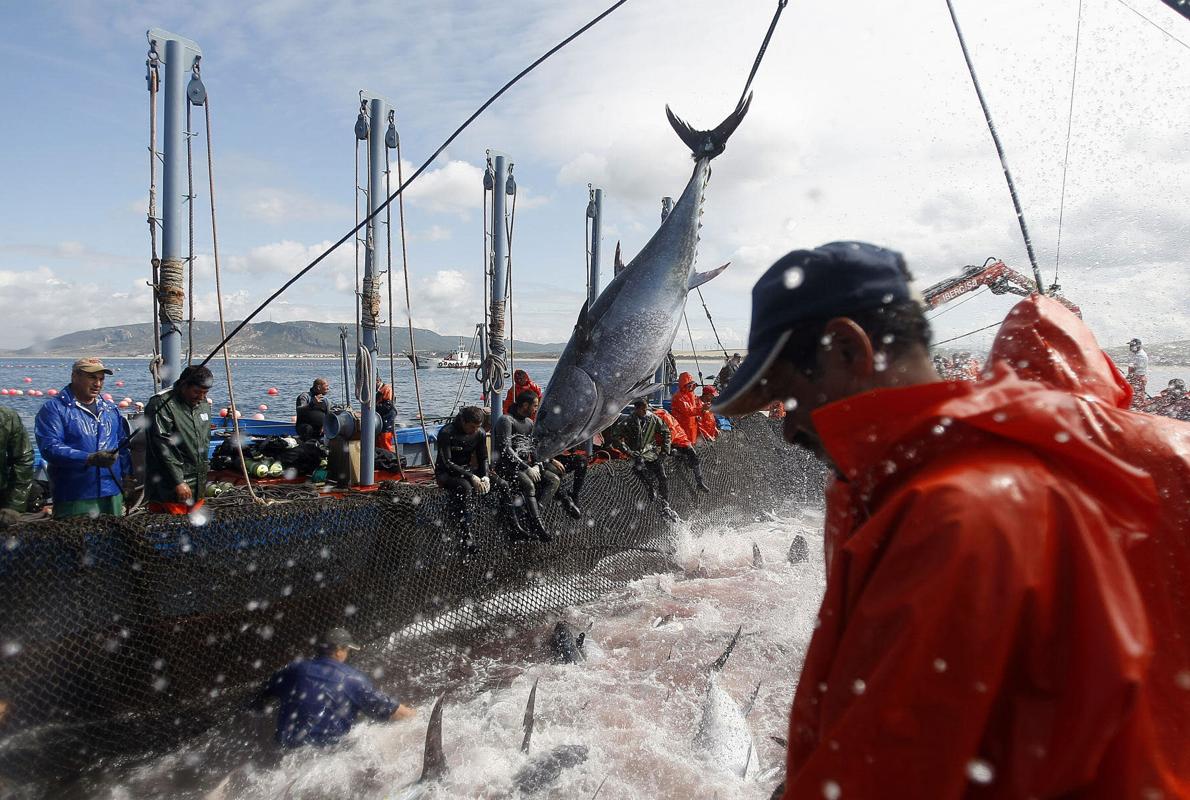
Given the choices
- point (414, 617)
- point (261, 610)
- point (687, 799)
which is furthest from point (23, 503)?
point (687, 799)

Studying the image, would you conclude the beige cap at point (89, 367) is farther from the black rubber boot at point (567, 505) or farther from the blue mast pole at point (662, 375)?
the blue mast pole at point (662, 375)

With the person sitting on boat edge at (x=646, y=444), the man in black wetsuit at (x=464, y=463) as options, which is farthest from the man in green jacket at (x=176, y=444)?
the person sitting on boat edge at (x=646, y=444)

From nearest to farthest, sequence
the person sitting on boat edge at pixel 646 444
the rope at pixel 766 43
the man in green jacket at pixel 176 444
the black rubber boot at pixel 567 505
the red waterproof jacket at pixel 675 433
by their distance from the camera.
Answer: the rope at pixel 766 43 < the man in green jacket at pixel 176 444 < the black rubber boot at pixel 567 505 < the person sitting on boat edge at pixel 646 444 < the red waterproof jacket at pixel 675 433

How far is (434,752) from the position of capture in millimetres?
4770

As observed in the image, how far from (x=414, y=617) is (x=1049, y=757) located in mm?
5932

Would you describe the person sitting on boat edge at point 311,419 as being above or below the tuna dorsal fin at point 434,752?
above

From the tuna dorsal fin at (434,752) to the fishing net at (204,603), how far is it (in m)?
1.33

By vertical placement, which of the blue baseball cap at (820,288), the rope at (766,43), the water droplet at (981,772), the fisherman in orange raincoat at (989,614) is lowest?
the water droplet at (981,772)

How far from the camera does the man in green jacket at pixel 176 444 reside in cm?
580

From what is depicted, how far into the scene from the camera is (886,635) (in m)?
0.93

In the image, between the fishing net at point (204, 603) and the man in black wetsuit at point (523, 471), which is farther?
the man in black wetsuit at point (523, 471)

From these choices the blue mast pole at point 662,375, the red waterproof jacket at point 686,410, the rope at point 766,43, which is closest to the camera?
the rope at point 766,43

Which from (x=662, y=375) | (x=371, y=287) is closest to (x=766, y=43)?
(x=371, y=287)

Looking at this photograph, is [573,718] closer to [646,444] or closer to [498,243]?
[646,444]
